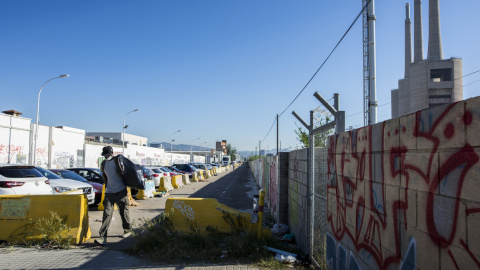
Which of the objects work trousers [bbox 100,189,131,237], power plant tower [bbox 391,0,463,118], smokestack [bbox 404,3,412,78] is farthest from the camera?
smokestack [bbox 404,3,412,78]

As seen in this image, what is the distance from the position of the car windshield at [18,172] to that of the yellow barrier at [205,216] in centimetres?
441

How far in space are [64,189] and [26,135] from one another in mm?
20133

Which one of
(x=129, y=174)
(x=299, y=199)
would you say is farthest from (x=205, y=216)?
(x=299, y=199)

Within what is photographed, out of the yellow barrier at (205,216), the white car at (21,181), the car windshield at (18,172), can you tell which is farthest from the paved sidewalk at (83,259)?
the car windshield at (18,172)

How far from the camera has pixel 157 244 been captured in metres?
6.57

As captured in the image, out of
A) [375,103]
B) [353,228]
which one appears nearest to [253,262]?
[353,228]

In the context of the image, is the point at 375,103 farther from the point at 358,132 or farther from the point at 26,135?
the point at 26,135

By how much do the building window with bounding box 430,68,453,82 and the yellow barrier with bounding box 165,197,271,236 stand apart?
289ft

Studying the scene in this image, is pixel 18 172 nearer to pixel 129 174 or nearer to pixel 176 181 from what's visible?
pixel 129 174

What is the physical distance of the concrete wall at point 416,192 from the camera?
209cm

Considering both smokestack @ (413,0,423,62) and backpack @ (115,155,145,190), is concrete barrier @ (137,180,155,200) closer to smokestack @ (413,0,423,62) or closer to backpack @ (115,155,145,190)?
backpack @ (115,155,145,190)

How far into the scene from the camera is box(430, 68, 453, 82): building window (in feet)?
269

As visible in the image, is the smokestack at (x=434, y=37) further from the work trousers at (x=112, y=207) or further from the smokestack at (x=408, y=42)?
the work trousers at (x=112, y=207)

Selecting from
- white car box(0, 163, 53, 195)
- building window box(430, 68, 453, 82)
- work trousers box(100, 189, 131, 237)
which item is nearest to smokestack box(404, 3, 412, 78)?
building window box(430, 68, 453, 82)
